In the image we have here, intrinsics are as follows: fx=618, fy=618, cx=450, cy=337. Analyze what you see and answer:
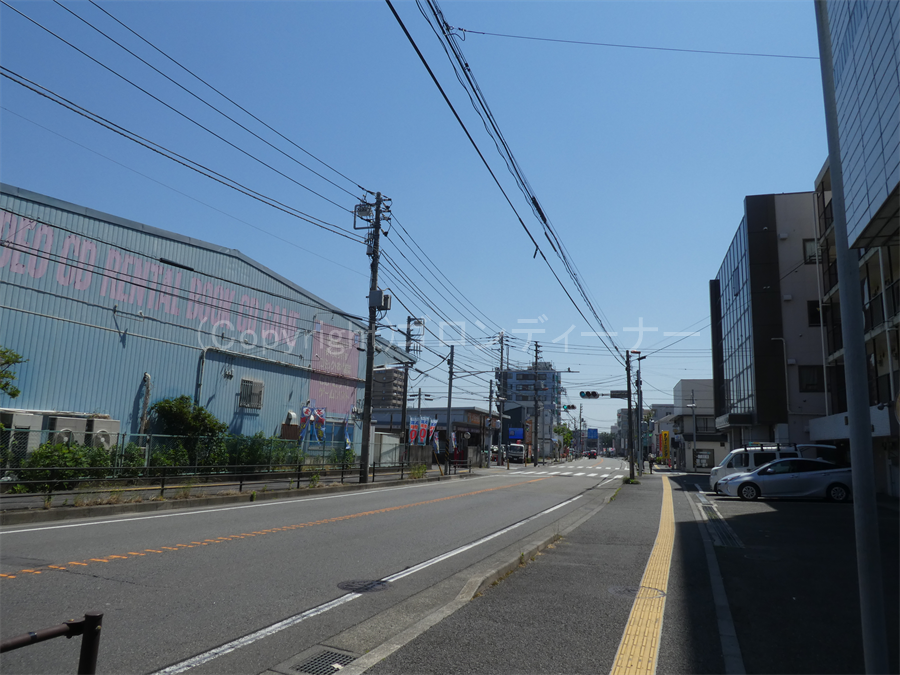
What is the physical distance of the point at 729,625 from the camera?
20.4ft

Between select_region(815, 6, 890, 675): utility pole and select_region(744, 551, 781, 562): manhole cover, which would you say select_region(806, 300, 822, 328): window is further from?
select_region(815, 6, 890, 675): utility pole

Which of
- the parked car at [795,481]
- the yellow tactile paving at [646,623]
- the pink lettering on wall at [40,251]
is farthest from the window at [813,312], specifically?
the pink lettering on wall at [40,251]

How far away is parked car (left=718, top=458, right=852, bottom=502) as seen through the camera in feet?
67.3

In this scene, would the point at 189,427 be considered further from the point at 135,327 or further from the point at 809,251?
the point at 809,251

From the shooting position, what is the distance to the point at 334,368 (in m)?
37.9

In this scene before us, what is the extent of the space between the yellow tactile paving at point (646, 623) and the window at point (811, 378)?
99.2ft

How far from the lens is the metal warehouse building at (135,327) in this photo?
21.7 meters

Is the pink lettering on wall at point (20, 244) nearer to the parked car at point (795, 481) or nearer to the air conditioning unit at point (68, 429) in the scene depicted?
the air conditioning unit at point (68, 429)

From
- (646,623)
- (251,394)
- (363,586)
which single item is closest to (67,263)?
(251,394)

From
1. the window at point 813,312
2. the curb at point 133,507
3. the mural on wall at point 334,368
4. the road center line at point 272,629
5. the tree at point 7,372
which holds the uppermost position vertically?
the window at point 813,312

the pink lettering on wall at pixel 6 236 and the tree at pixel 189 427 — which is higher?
the pink lettering on wall at pixel 6 236

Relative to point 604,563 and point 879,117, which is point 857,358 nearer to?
point 604,563

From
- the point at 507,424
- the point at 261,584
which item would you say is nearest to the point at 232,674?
the point at 261,584

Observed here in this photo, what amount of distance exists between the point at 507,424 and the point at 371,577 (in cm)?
9222
